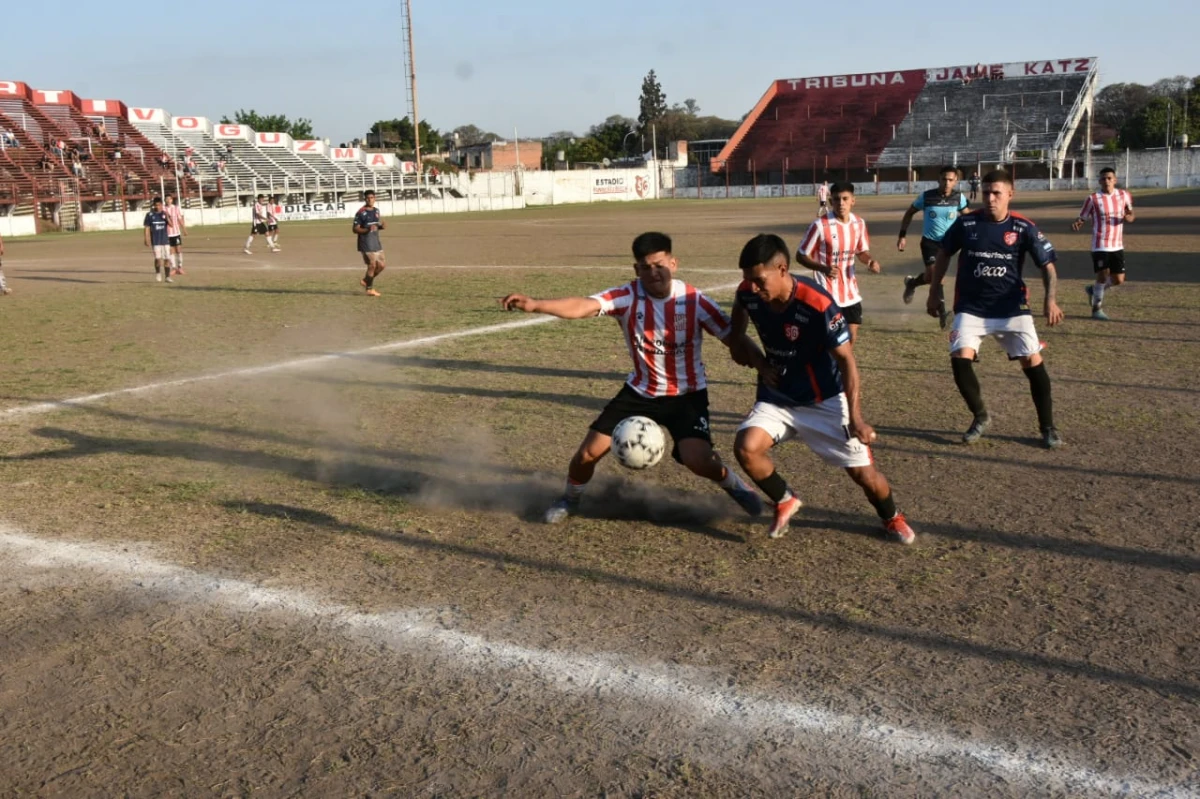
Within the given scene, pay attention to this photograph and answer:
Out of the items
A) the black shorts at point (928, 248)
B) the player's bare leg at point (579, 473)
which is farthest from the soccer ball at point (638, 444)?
the black shorts at point (928, 248)

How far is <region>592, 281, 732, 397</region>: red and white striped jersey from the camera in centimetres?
590

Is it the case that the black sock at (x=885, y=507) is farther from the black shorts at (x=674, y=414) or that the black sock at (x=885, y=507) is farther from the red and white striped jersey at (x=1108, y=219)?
the red and white striped jersey at (x=1108, y=219)

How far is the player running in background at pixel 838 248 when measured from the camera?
32.9 feet

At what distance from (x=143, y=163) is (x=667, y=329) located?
207ft

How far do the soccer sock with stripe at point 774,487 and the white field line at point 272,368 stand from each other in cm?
689

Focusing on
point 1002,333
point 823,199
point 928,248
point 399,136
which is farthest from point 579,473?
point 399,136

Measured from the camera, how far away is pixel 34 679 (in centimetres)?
430

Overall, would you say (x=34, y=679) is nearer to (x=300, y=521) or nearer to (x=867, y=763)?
(x=300, y=521)

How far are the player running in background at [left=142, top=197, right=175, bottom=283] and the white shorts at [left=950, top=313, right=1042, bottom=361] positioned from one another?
19719mm

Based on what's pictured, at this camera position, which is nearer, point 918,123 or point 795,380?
point 795,380

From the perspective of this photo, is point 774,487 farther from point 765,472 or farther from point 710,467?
point 710,467

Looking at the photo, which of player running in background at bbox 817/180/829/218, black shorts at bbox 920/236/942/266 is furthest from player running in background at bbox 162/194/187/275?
black shorts at bbox 920/236/942/266

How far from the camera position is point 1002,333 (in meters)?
7.72

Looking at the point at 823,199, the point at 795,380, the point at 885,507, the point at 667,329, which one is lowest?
the point at 885,507
